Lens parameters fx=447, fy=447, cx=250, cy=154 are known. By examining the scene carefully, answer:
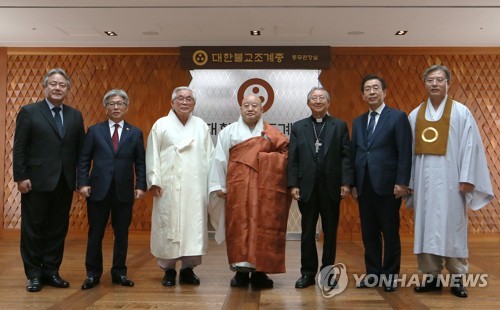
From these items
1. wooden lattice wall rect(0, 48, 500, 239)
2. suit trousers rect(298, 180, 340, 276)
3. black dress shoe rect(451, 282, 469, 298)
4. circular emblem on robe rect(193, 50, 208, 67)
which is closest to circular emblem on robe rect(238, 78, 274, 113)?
circular emblem on robe rect(193, 50, 208, 67)

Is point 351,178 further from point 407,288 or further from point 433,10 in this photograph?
point 433,10

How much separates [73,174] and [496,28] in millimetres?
5492

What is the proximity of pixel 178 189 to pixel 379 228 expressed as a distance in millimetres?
1622

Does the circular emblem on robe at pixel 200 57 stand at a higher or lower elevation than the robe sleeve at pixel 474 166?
higher

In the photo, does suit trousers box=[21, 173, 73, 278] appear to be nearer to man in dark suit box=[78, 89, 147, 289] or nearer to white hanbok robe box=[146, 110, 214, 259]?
man in dark suit box=[78, 89, 147, 289]

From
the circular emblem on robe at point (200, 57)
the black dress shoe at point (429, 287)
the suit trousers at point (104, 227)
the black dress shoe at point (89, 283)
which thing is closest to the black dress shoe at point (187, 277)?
the suit trousers at point (104, 227)

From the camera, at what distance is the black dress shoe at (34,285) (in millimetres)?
3295

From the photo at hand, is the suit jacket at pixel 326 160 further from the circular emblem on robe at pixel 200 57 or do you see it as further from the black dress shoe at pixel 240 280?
the circular emblem on robe at pixel 200 57

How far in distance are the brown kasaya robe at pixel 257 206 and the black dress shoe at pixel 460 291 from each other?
1253 mm

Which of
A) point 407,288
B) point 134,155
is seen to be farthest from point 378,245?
point 134,155

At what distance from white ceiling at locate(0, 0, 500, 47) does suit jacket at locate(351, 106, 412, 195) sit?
2181 mm

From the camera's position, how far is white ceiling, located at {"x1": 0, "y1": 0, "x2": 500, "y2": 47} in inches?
202

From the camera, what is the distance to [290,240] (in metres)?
6.69

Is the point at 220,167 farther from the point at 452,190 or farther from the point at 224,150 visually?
the point at 452,190
